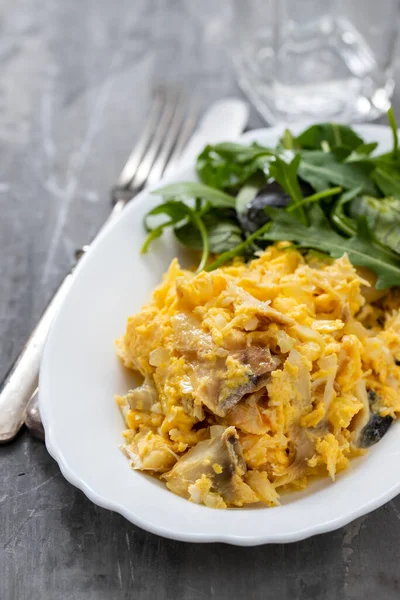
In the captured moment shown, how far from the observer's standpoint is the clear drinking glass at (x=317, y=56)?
4.80 meters

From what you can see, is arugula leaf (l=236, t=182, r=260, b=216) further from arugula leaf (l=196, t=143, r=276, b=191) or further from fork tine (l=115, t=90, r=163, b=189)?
fork tine (l=115, t=90, r=163, b=189)

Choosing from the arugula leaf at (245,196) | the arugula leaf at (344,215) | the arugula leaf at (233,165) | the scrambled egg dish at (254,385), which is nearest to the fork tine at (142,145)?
the arugula leaf at (233,165)

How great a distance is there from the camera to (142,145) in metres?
4.31

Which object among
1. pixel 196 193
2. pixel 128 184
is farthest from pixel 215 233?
pixel 128 184

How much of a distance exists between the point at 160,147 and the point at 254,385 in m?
2.29

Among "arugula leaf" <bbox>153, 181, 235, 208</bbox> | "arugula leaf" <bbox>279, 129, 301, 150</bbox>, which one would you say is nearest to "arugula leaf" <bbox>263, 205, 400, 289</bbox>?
"arugula leaf" <bbox>153, 181, 235, 208</bbox>

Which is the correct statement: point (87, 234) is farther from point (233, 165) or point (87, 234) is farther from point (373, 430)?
point (373, 430)

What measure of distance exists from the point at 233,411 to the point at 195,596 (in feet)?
2.09

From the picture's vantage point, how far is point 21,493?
2.81 meters

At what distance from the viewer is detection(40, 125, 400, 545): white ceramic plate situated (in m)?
2.24

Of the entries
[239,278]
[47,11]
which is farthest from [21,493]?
[47,11]

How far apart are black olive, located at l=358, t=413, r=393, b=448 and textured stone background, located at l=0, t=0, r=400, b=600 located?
273mm

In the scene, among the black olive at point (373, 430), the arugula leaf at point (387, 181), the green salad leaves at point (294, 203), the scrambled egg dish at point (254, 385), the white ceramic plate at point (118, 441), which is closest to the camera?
the white ceramic plate at point (118, 441)

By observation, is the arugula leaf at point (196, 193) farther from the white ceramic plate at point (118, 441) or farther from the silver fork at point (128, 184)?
the silver fork at point (128, 184)
